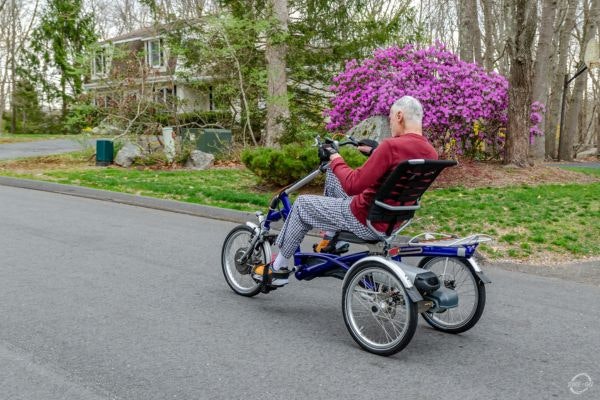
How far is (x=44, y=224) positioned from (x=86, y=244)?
1.83 metres

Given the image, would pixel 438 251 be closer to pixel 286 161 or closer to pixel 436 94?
pixel 286 161

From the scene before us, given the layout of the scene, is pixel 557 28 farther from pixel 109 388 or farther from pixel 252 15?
pixel 109 388

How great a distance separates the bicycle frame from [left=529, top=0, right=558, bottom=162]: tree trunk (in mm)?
11035

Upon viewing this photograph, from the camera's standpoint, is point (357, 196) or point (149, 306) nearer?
point (357, 196)

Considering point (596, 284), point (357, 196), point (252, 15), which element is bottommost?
point (596, 284)

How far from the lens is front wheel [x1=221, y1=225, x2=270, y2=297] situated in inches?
225

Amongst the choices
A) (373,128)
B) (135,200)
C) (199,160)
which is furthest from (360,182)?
(199,160)

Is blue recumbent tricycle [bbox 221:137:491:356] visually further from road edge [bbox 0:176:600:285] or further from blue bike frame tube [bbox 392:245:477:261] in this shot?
road edge [bbox 0:176:600:285]

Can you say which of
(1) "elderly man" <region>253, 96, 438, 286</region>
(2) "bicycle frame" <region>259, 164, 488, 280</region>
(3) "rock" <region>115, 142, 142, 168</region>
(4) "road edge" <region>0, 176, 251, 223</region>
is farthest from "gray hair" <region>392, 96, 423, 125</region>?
(3) "rock" <region>115, 142, 142, 168</region>

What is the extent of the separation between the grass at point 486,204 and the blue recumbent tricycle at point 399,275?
307 centimetres

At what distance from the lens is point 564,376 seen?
4.06 meters

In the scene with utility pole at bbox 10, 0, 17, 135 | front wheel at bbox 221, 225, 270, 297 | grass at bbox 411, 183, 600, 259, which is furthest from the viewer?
utility pole at bbox 10, 0, 17, 135

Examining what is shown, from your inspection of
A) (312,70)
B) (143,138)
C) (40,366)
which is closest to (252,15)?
(312,70)

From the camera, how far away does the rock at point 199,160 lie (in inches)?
732
